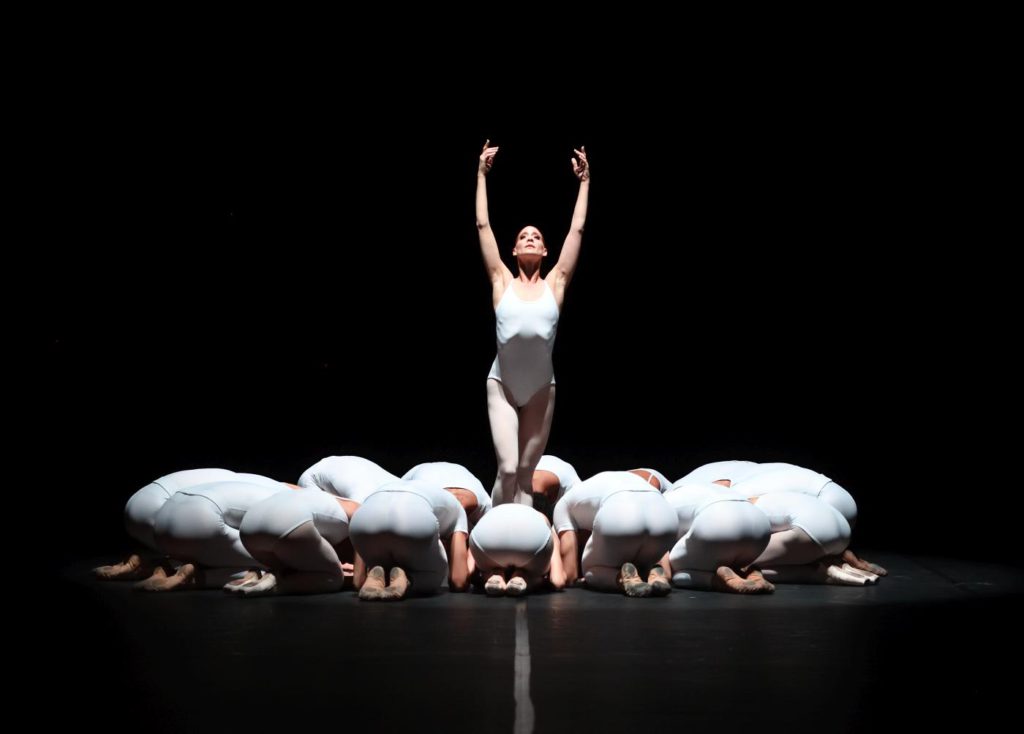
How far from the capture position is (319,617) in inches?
151

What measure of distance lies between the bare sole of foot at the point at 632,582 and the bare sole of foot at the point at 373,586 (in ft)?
3.10

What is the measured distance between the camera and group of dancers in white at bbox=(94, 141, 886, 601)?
171 inches

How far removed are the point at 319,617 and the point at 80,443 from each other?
3.58 m

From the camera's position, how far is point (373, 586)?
14.1 feet

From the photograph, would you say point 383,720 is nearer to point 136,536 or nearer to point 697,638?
point 697,638

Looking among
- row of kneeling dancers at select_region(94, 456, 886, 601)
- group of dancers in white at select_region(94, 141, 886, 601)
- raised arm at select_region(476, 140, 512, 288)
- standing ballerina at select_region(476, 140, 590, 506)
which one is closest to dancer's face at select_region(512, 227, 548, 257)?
standing ballerina at select_region(476, 140, 590, 506)

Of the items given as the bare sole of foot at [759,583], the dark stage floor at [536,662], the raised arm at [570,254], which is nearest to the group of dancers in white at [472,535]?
the bare sole of foot at [759,583]

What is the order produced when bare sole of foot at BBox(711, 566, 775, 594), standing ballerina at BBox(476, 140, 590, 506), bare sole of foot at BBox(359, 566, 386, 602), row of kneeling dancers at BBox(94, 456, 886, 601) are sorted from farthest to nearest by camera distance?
standing ballerina at BBox(476, 140, 590, 506) < bare sole of foot at BBox(711, 566, 775, 594) < row of kneeling dancers at BBox(94, 456, 886, 601) < bare sole of foot at BBox(359, 566, 386, 602)

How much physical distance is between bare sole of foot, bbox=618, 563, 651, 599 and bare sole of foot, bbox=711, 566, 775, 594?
12.0 inches

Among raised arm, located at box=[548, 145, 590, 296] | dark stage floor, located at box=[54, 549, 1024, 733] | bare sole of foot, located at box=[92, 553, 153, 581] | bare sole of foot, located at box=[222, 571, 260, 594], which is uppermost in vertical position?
raised arm, located at box=[548, 145, 590, 296]

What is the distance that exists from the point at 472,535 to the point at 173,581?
117cm

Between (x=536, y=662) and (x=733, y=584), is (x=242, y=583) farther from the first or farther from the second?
(x=733, y=584)

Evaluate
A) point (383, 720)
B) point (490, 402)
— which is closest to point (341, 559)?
point (490, 402)

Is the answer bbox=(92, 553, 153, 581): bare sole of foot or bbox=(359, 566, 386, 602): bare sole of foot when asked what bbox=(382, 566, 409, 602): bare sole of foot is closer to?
bbox=(359, 566, 386, 602): bare sole of foot
